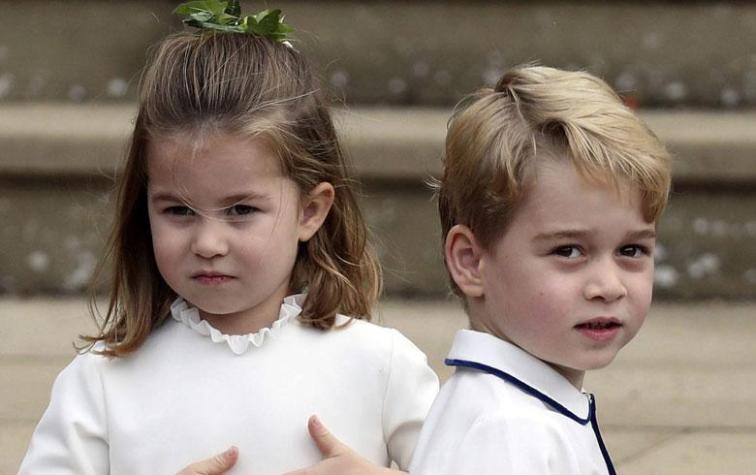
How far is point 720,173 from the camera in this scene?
5.36 meters

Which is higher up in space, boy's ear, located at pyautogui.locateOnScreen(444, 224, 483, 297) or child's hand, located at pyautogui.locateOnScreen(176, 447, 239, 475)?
boy's ear, located at pyautogui.locateOnScreen(444, 224, 483, 297)

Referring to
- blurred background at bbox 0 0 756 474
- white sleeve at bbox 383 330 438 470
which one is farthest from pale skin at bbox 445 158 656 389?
blurred background at bbox 0 0 756 474

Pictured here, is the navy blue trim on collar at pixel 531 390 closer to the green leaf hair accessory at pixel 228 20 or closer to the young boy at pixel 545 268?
the young boy at pixel 545 268

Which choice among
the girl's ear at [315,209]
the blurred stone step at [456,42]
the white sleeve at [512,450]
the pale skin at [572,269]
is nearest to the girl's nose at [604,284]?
the pale skin at [572,269]

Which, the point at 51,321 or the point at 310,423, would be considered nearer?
the point at 310,423

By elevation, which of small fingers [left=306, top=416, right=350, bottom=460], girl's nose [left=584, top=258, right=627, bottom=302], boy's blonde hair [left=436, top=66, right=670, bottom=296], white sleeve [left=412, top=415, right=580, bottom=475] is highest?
boy's blonde hair [left=436, top=66, right=670, bottom=296]

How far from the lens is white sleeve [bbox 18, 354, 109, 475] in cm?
283

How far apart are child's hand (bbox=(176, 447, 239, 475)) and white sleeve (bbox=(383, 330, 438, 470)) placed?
12.1 inches

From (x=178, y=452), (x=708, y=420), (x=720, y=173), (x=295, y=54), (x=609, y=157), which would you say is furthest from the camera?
(x=720, y=173)

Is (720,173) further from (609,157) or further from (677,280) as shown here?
(609,157)

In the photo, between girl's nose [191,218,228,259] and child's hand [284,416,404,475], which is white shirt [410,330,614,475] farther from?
girl's nose [191,218,228,259]

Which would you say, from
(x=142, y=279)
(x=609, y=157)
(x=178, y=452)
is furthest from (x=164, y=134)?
(x=609, y=157)

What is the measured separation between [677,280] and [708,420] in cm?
112

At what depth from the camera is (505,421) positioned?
7.95 ft
